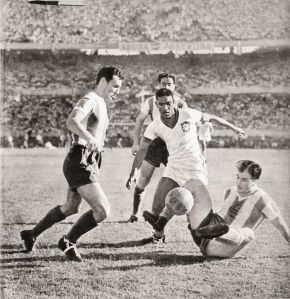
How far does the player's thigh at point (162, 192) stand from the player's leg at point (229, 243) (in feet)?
2.37

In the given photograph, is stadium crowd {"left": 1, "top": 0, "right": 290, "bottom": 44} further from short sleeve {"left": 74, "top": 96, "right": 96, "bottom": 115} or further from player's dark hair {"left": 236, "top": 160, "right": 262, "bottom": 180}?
player's dark hair {"left": 236, "top": 160, "right": 262, "bottom": 180}

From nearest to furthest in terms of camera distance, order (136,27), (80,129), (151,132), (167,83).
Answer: (80,129) < (151,132) < (167,83) < (136,27)

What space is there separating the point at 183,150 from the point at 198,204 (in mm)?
632

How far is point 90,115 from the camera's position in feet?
12.9

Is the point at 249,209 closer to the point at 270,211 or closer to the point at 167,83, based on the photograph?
the point at 270,211

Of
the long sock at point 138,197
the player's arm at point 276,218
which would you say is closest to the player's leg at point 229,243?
the player's arm at point 276,218

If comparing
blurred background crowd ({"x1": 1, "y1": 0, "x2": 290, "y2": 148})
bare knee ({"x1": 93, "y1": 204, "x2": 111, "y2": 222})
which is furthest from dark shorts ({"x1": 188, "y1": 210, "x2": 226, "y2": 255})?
blurred background crowd ({"x1": 1, "y1": 0, "x2": 290, "y2": 148})

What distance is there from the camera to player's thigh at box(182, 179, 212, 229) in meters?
4.04

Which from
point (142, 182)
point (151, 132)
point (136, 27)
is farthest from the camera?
point (136, 27)

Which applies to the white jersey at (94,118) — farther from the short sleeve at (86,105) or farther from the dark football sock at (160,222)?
the dark football sock at (160,222)

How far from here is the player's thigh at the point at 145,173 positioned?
5.43 meters

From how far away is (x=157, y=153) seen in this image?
529 cm

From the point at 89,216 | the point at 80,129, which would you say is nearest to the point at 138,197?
the point at 89,216

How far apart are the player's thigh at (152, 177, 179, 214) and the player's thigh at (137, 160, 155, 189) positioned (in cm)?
91
